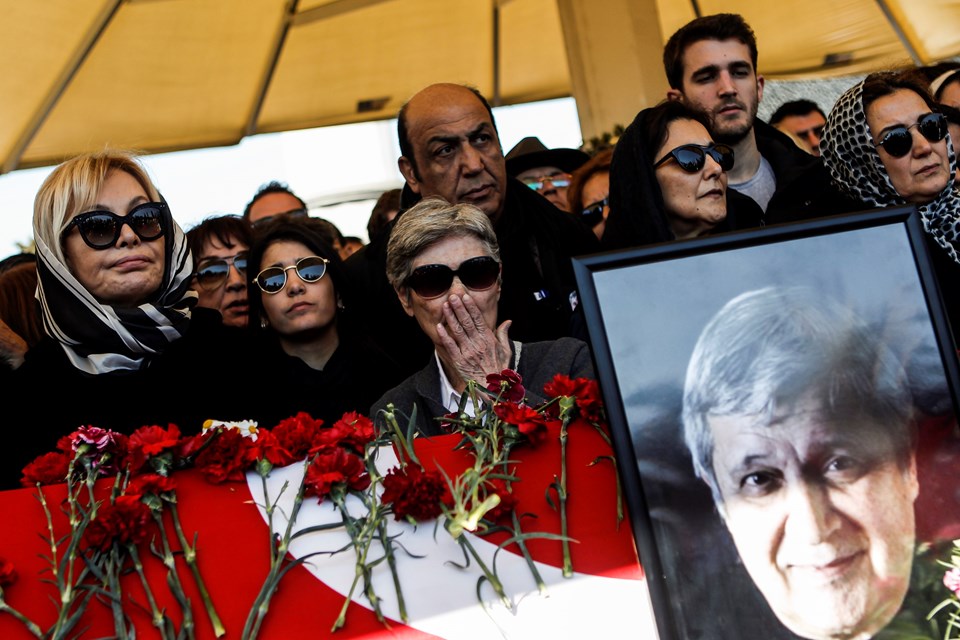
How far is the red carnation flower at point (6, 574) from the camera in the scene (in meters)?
1.85

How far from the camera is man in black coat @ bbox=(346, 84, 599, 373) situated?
142 inches

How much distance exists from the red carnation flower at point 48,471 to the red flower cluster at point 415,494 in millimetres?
598

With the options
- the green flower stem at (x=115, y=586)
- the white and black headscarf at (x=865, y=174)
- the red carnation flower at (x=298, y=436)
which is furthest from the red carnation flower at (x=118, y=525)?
the white and black headscarf at (x=865, y=174)

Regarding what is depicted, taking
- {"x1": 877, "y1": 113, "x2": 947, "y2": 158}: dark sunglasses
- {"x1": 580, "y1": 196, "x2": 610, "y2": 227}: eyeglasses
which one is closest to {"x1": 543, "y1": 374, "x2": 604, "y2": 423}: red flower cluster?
{"x1": 877, "y1": 113, "x2": 947, "y2": 158}: dark sunglasses

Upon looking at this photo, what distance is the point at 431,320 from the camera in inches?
114

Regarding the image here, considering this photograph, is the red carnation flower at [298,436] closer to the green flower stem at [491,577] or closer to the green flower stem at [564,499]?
the green flower stem at [491,577]

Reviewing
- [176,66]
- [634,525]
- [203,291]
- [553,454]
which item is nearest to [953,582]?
[634,525]

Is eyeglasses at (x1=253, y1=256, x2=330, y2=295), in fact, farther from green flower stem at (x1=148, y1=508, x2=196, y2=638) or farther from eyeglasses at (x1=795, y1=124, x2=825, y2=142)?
eyeglasses at (x1=795, y1=124, x2=825, y2=142)

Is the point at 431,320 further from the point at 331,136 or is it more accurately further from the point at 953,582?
the point at 331,136

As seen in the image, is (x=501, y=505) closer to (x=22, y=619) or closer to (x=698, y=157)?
(x=22, y=619)

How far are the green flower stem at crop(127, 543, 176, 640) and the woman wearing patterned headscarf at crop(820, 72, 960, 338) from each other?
2.27 m

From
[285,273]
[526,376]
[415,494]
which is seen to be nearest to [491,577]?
[415,494]

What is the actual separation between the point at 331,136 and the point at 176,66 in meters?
4.64

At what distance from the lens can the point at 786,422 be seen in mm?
1762
